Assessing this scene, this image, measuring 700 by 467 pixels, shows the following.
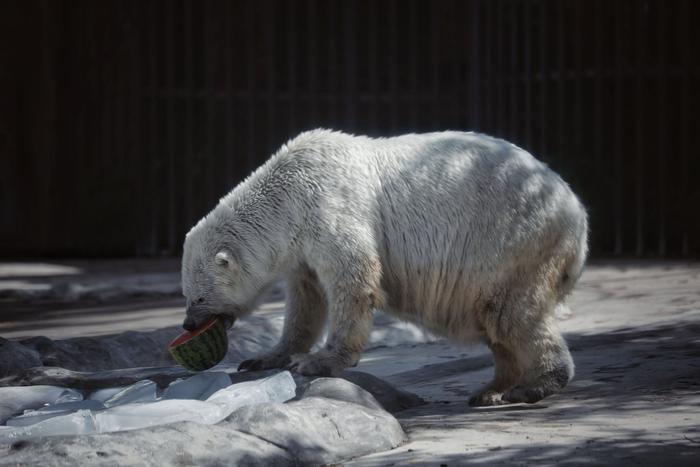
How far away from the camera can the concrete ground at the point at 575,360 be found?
474cm

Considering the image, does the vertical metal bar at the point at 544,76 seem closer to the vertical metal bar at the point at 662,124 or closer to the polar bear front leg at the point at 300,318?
the vertical metal bar at the point at 662,124

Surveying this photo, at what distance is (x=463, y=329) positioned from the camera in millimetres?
6145

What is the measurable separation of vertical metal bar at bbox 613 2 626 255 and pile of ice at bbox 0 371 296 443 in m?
8.22

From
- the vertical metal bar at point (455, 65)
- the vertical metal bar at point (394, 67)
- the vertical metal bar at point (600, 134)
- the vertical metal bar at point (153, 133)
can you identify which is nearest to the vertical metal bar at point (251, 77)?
the vertical metal bar at point (153, 133)

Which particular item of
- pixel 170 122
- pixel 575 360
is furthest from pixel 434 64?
pixel 575 360

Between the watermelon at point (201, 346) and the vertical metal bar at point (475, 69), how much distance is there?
8531mm

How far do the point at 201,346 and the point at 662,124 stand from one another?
8.13 meters

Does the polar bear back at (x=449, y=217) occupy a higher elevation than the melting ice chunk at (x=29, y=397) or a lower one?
higher

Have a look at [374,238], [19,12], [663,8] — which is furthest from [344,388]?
[19,12]

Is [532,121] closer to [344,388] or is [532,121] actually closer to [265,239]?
[265,239]

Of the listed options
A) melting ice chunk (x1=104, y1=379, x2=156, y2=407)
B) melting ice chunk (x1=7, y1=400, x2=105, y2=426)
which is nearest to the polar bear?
melting ice chunk (x1=104, y1=379, x2=156, y2=407)

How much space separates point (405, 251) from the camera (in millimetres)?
6203

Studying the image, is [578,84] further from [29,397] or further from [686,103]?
[29,397]

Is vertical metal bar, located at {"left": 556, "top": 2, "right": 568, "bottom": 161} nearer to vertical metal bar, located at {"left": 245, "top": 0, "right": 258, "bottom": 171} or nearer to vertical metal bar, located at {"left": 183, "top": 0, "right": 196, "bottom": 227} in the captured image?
vertical metal bar, located at {"left": 245, "top": 0, "right": 258, "bottom": 171}
